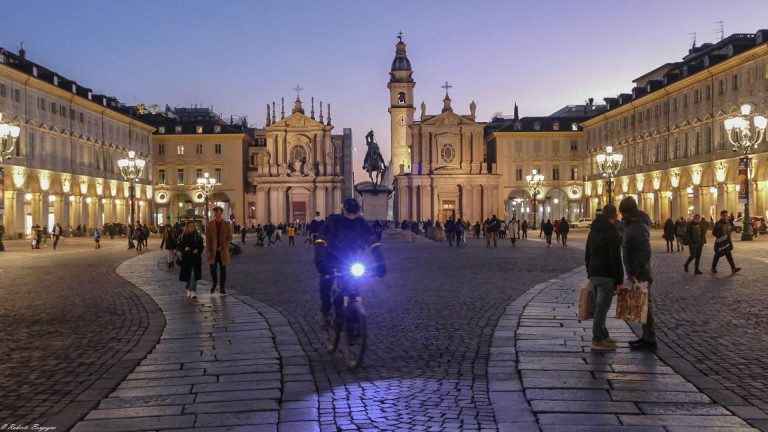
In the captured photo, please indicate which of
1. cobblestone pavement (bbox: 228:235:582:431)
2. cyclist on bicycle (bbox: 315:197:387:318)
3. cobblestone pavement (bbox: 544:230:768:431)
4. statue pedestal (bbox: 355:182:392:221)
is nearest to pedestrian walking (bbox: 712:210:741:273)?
cobblestone pavement (bbox: 544:230:768:431)

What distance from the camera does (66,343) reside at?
10.8 m

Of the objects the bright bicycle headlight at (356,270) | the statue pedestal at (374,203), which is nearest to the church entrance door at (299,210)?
the statue pedestal at (374,203)

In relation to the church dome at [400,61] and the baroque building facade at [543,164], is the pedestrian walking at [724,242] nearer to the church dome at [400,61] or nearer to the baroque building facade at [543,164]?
the baroque building facade at [543,164]

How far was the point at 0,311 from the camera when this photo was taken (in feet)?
48.9

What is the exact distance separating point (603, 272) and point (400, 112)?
11241 centimetres

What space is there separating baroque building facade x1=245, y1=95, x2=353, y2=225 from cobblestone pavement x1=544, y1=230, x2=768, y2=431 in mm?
89518

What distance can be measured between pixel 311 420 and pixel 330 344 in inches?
121

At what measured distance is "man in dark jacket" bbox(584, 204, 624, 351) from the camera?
388 inches

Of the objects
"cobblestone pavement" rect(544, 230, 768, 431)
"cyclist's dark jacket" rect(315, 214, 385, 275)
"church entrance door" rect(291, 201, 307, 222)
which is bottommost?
"cobblestone pavement" rect(544, 230, 768, 431)

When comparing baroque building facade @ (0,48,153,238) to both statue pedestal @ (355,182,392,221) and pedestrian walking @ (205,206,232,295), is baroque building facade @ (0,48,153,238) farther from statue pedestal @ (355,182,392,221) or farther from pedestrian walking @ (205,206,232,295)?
pedestrian walking @ (205,206,232,295)

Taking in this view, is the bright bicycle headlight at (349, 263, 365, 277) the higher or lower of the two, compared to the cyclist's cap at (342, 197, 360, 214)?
lower

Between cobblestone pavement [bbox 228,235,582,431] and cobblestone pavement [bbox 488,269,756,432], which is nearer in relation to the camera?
cobblestone pavement [bbox 488,269,756,432]

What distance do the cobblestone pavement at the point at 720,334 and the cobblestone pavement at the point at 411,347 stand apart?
216 cm

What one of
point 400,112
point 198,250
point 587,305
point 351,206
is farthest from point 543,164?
point 351,206
